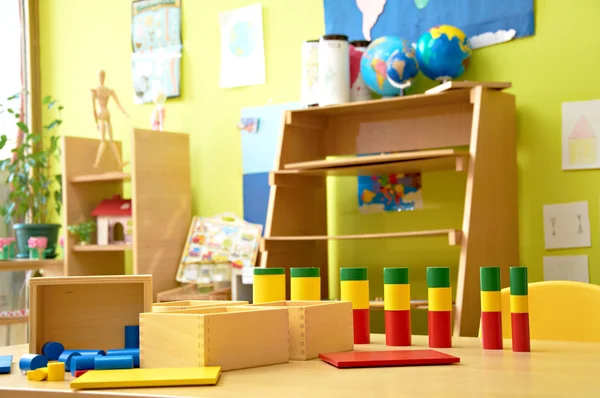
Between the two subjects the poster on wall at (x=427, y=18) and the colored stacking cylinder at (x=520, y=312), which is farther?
the poster on wall at (x=427, y=18)

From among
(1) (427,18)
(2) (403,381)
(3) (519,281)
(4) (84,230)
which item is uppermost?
(1) (427,18)

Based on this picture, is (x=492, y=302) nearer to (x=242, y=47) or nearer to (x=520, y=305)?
(x=520, y=305)

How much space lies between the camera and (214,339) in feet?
4.04

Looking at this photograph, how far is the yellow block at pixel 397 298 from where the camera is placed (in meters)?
1.54

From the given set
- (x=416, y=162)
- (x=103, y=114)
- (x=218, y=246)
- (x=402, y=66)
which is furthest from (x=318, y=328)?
(x=103, y=114)

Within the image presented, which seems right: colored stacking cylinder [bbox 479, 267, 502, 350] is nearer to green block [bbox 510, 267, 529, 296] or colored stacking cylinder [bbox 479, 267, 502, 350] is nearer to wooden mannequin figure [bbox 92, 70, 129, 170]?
green block [bbox 510, 267, 529, 296]

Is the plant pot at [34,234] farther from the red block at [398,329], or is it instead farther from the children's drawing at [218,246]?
the red block at [398,329]

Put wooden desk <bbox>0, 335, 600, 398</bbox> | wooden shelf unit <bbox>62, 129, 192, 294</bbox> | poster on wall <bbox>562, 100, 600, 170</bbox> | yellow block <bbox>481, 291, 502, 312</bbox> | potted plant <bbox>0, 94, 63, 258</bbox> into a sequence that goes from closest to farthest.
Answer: wooden desk <bbox>0, 335, 600, 398</bbox>
yellow block <bbox>481, 291, 502, 312</bbox>
poster on wall <bbox>562, 100, 600, 170</bbox>
wooden shelf unit <bbox>62, 129, 192, 294</bbox>
potted plant <bbox>0, 94, 63, 258</bbox>

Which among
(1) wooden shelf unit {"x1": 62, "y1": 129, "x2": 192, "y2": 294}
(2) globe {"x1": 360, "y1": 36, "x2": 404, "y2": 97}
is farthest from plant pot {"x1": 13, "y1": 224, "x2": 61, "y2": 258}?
(2) globe {"x1": 360, "y1": 36, "x2": 404, "y2": 97}

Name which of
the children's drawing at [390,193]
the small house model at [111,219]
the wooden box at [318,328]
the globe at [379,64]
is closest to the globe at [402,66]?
the globe at [379,64]

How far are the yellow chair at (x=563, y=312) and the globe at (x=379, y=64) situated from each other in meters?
1.44

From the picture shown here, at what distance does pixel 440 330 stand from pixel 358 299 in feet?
0.59

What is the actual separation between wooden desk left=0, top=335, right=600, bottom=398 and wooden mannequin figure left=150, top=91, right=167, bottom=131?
2558 mm

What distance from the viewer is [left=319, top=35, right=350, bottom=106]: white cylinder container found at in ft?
10.3
